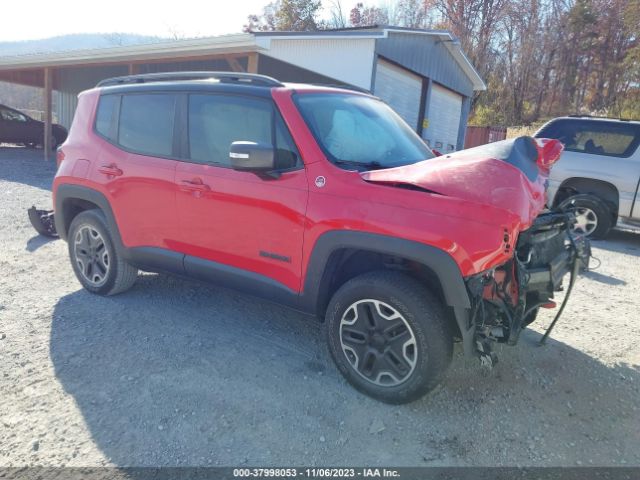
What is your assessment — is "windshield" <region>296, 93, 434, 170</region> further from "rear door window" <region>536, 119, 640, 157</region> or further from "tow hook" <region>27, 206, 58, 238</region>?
"rear door window" <region>536, 119, 640, 157</region>

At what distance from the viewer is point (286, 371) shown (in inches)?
131

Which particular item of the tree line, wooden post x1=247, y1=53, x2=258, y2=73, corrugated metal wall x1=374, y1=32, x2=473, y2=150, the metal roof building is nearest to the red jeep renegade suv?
wooden post x1=247, y1=53, x2=258, y2=73

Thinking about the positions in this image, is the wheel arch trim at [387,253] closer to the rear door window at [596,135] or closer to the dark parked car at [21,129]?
the rear door window at [596,135]

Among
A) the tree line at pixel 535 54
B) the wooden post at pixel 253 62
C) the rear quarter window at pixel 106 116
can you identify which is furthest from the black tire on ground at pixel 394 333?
the tree line at pixel 535 54

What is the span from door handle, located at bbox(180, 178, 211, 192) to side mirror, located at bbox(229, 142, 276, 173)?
Answer: 0.54 meters

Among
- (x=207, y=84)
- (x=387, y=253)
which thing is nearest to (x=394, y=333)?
(x=387, y=253)

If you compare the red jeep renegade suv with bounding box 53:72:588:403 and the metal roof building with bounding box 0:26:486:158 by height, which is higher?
the metal roof building with bounding box 0:26:486:158

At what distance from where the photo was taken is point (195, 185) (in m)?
3.58

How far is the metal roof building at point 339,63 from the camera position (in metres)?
10.7

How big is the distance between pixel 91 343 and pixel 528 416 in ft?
10.1

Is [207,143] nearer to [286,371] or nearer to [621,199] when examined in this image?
[286,371]

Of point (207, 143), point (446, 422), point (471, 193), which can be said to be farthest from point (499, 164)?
point (207, 143)

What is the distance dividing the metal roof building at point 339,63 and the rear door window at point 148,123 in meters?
6.40

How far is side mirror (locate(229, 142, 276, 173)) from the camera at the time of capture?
3.02m
